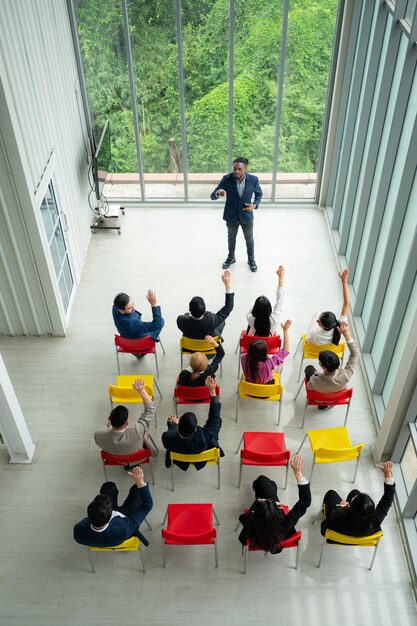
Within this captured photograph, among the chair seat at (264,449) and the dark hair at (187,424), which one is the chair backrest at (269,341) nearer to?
the chair seat at (264,449)

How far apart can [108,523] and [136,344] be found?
212cm

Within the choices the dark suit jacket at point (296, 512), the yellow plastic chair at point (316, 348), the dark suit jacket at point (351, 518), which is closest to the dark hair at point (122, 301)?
the yellow plastic chair at point (316, 348)

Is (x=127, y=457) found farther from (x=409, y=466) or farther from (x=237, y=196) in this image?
(x=237, y=196)

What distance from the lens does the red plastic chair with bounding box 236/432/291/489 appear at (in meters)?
Result: 5.28

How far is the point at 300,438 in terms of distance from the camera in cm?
614

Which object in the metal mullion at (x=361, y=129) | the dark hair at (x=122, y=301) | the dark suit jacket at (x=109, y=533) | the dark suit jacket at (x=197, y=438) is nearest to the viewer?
the dark suit jacket at (x=109, y=533)

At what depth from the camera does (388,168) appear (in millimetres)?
6141

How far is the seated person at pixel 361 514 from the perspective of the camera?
4.48 metres

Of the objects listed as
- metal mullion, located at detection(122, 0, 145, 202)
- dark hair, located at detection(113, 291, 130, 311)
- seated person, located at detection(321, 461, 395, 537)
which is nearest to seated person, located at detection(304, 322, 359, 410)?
seated person, located at detection(321, 461, 395, 537)

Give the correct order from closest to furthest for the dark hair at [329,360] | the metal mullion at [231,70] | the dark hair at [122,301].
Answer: the dark hair at [329,360]
the dark hair at [122,301]
the metal mullion at [231,70]

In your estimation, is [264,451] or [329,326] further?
[329,326]

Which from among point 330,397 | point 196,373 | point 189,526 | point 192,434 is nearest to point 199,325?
point 196,373

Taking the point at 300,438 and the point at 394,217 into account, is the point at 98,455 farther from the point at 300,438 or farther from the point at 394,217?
the point at 394,217

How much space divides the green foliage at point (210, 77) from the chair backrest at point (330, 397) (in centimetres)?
465
